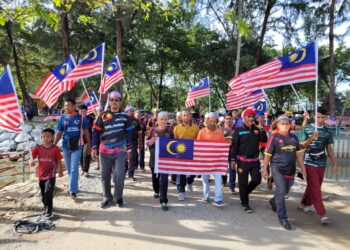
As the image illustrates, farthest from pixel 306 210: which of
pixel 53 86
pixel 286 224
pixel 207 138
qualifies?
pixel 53 86

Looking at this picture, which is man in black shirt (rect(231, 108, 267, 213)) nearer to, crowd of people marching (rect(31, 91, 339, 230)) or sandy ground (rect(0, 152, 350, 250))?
crowd of people marching (rect(31, 91, 339, 230))

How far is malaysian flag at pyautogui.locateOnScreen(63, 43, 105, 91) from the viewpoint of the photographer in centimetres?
833

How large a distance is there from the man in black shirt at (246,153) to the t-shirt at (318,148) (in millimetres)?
868

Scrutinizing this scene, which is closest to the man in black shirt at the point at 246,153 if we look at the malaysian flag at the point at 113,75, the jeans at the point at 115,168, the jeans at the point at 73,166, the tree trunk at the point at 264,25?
the jeans at the point at 115,168

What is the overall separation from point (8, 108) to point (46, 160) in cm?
118

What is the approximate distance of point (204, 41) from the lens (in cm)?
2762

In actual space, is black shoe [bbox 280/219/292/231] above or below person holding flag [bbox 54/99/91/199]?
below

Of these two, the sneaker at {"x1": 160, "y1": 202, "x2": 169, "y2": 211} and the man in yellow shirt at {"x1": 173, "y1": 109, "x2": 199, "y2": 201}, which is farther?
the man in yellow shirt at {"x1": 173, "y1": 109, "x2": 199, "y2": 201}

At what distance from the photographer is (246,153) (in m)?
5.94

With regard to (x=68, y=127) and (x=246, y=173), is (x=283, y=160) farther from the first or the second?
(x=68, y=127)

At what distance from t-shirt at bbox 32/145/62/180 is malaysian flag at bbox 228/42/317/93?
382 cm

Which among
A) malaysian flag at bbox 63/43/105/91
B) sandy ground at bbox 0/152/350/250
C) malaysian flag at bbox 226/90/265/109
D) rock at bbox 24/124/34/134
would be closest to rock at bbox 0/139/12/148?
rock at bbox 24/124/34/134

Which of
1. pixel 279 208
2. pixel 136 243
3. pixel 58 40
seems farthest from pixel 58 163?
pixel 58 40

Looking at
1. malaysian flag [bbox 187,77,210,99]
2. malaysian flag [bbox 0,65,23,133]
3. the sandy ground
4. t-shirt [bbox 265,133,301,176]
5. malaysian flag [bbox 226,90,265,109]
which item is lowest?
the sandy ground
